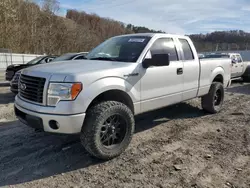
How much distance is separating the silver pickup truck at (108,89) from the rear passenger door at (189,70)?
0.02 metres

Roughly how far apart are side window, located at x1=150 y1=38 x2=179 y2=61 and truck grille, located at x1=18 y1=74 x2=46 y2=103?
83.6 inches

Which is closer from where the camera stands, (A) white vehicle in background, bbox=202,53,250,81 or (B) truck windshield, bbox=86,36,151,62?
(B) truck windshield, bbox=86,36,151,62

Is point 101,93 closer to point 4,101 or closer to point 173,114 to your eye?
point 173,114

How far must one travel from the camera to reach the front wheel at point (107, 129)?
361 centimetres

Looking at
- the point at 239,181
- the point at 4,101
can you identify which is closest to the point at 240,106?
the point at 239,181

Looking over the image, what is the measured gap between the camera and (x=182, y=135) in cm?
505

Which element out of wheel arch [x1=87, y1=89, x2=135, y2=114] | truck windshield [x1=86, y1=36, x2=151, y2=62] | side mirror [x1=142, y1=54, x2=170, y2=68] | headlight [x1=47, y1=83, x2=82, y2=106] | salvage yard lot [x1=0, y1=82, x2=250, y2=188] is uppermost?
truck windshield [x1=86, y1=36, x2=151, y2=62]

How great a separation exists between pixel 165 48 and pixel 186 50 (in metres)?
0.78

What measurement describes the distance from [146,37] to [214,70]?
8.00 feet

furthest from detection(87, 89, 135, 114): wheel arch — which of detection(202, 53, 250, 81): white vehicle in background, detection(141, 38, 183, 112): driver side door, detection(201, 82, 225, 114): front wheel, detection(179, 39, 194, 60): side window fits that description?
detection(202, 53, 250, 81): white vehicle in background

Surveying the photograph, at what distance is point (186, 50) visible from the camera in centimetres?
562

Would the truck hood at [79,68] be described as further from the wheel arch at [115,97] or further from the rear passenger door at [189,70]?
the rear passenger door at [189,70]

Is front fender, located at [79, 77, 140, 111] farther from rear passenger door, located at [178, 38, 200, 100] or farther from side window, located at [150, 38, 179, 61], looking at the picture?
rear passenger door, located at [178, 38, 200, 100]

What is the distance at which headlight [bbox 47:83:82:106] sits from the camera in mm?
3395
